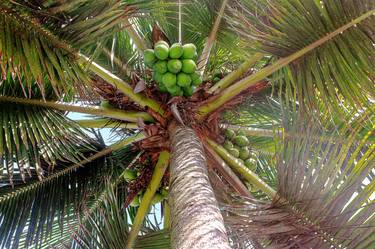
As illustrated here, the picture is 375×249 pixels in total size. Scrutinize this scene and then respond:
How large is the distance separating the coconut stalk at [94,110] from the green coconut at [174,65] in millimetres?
447

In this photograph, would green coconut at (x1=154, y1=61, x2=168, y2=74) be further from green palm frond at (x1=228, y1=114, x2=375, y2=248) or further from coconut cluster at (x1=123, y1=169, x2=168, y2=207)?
green palm frond at (x1=228, y1=114, x2=375, y2=248)

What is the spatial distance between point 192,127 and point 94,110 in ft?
2.61

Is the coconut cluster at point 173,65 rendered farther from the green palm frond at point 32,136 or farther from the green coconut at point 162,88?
the green palm frond at point 32,136

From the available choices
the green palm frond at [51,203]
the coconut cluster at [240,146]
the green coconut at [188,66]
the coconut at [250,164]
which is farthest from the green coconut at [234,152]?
the green palm frond at [51,203]

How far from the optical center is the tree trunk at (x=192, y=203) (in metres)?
2.21

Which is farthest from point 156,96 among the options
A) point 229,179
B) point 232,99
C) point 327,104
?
point 327,104

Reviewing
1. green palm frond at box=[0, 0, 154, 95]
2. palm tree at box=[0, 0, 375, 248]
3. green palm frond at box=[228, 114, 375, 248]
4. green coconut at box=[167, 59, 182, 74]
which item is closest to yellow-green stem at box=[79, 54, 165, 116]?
palm tree at box=[0, 0, 375, 248]

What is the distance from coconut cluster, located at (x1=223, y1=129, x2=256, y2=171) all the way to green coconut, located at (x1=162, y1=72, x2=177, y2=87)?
0.82m

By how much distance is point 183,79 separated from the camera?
376cm

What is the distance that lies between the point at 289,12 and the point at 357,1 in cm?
40

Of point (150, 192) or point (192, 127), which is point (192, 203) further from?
point (150, 192)

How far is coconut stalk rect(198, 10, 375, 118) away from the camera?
3.04 metres

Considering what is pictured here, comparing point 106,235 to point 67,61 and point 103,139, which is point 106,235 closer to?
point 103,139

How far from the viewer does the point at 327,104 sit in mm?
3174
